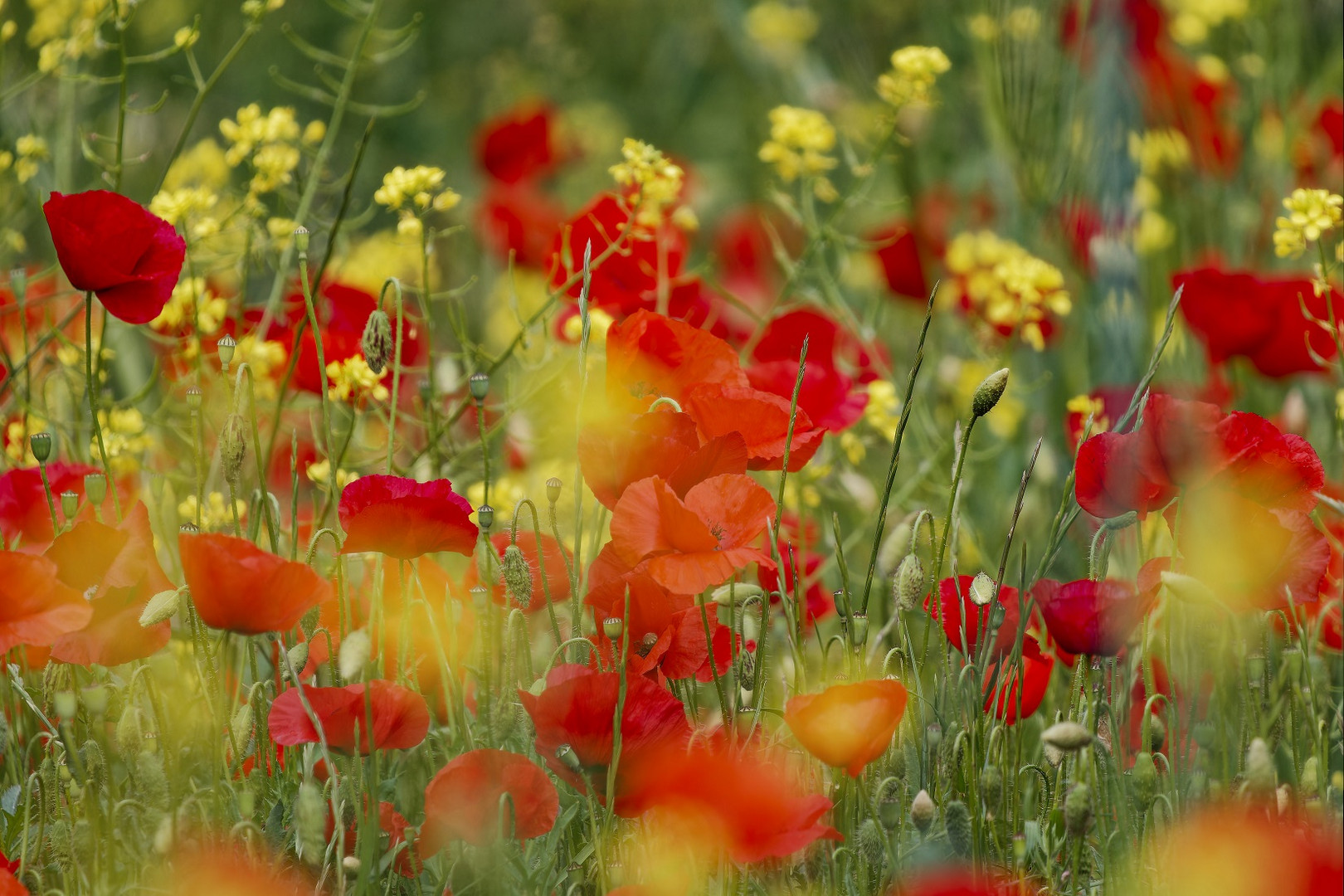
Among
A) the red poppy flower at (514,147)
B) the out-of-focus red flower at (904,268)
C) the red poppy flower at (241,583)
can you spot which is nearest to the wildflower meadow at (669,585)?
the red poppy flower at (241,583)

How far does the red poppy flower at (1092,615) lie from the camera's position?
2.92ft

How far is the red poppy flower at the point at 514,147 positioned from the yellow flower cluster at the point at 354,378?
1.71m

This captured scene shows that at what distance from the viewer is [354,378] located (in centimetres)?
125

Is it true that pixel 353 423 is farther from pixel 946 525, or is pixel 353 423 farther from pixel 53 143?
pixel 53 143

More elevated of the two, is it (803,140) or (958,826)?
(803,140)

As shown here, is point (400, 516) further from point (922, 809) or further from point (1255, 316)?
point (1255, 316)

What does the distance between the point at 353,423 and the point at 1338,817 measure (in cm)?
79

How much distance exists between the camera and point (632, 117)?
4.66 metres

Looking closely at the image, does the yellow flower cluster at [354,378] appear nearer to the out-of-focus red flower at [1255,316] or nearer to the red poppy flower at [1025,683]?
the red poppy flower at [1025,683]

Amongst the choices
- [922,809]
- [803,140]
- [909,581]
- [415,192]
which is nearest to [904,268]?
[803,140]

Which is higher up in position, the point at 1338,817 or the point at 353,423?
the point at 353,423

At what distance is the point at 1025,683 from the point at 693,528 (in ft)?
1.08

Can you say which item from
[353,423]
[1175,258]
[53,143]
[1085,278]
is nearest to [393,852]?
[353,423]

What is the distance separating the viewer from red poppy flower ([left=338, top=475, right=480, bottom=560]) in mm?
937
